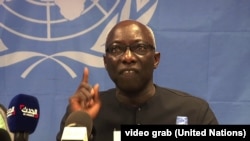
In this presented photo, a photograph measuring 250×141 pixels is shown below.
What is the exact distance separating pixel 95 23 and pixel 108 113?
0.57m

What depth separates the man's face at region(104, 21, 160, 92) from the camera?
1.20 m

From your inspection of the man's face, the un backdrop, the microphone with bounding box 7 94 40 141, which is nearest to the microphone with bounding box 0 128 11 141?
the microphone with bounding box 7 94 40 141

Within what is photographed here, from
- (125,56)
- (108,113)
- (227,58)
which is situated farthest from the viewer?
(227,58)

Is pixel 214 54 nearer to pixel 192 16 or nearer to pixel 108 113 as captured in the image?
pixel 192 16

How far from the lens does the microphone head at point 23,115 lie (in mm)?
871

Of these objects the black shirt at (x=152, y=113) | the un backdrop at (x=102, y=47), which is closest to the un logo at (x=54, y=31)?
the un backdrop at (x=102, y=47)

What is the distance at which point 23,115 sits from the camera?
0.91m

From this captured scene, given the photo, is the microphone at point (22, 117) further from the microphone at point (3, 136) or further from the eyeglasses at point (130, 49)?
the eyeglasses at point (130, 49)

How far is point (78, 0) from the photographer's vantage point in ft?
5.83

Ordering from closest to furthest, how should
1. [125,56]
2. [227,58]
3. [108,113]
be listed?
1. [125,56]
2. [108,113]
3. [227,58]

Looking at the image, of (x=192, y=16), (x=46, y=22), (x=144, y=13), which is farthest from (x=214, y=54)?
(x=46, y=22)

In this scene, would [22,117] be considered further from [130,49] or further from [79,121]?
[130,49]

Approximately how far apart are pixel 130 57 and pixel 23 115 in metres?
0.40

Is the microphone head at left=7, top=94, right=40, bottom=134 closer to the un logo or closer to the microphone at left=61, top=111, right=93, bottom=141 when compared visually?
the microphone at left=61, top=111, right=93, bottom=141
